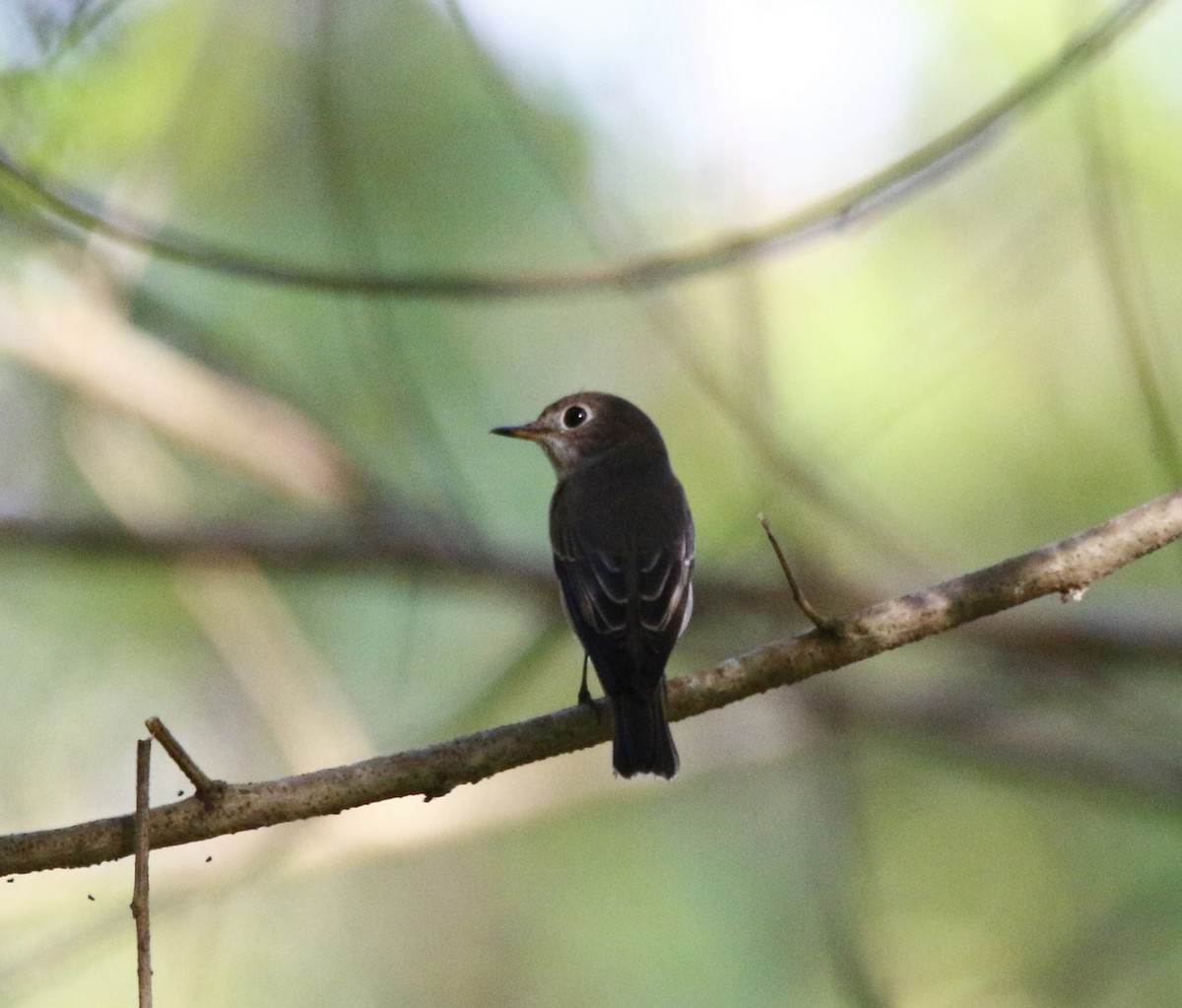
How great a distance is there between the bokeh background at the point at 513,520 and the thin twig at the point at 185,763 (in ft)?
8.20

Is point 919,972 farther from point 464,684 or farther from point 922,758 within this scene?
point 464,684

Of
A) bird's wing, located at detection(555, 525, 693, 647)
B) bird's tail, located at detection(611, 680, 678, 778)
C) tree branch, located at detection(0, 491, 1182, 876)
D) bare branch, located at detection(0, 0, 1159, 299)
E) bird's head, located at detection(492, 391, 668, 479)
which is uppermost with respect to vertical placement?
bare branch, located at detection(0, 0, 1159, 299)

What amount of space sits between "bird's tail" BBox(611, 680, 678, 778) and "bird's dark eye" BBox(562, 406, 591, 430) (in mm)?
1902

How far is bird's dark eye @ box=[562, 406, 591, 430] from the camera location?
5.66 m

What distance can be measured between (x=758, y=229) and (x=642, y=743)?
6.31 ft

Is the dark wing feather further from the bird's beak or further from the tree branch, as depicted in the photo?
the bird's beak

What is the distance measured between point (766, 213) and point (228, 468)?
307 centimetres

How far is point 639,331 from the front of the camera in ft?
27.8

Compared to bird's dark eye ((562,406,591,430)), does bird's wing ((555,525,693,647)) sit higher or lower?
lower

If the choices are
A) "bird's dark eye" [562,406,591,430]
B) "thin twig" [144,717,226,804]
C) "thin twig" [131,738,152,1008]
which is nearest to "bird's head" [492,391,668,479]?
"bird's dark eye" [562,406,591,430]

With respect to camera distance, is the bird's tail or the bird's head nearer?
the bird's tail

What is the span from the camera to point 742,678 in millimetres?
3447

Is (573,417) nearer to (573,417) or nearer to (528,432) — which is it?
(573,417)

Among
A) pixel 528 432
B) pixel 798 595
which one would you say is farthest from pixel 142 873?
pixel 528 432
